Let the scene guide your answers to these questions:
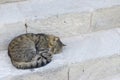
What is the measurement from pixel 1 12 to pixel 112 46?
976 millimetres

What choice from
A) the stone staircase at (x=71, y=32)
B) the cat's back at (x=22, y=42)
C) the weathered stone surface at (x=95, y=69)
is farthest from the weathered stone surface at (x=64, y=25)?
the weathered stone surface at (x=95, y=69)

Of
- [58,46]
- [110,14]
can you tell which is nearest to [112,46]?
[110,14]

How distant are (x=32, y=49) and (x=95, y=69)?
21.6 inches

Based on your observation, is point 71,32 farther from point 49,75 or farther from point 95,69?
point 49,75

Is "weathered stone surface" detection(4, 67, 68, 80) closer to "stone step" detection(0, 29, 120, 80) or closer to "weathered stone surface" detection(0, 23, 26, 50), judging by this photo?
"stone step" detection(0, 29, 120, 80)

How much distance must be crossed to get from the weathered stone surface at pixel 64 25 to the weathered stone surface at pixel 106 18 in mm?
71

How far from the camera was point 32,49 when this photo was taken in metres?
1.90

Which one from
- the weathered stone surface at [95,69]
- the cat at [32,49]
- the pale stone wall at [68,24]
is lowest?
the weathered stone surface at [95,69]

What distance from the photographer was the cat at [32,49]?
73.2 inches

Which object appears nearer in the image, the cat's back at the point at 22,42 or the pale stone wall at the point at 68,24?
the cat's back at the point at 22,42

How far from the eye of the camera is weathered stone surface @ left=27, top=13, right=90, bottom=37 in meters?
2.09

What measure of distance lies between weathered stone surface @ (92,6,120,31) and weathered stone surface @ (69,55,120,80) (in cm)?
36

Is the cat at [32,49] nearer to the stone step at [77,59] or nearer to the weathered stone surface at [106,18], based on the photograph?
the stone step at [77,59]

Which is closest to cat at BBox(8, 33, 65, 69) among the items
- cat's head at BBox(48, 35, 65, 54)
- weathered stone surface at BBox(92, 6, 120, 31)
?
cat's head at BBox(48, 35, 65, 54)
